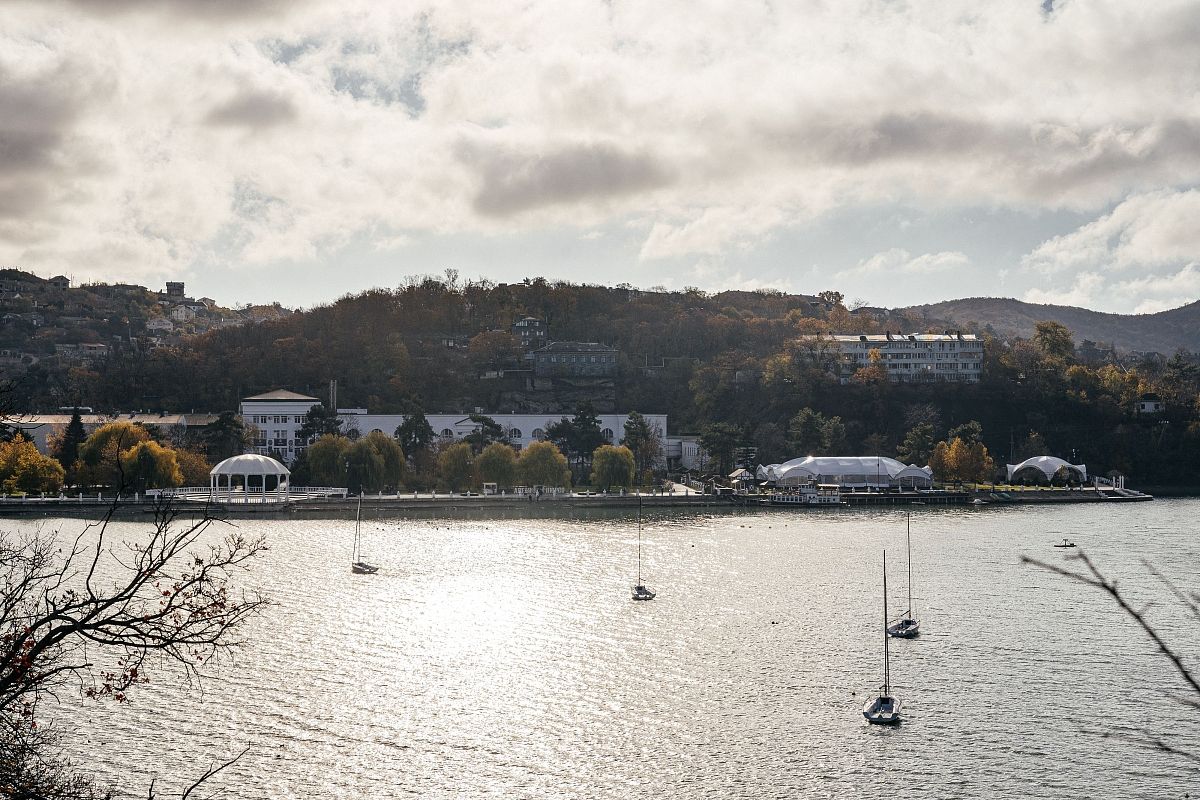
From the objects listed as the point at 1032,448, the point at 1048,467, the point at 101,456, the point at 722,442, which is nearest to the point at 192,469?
the point at 101,456

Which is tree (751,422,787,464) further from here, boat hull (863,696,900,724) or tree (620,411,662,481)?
boat hull (863,696,900,724)

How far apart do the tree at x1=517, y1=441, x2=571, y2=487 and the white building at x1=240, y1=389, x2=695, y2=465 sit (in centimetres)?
1263

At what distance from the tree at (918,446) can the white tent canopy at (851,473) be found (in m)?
4.59

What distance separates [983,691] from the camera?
32.5 metres

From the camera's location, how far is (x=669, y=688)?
33.4 metres

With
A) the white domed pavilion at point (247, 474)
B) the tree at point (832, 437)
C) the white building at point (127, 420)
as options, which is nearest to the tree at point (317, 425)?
the white building at point (127, 420)

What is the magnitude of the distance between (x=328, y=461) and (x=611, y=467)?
77.2ft

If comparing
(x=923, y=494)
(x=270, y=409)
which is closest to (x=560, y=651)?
(x=923, y=494)

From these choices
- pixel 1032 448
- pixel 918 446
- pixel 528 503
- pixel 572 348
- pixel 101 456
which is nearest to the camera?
pixel 101 456

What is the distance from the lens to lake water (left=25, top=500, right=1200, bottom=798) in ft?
85.3

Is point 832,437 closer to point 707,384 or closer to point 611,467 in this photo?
point 707,384

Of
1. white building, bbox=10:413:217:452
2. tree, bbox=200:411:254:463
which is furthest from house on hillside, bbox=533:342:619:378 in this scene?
tree, bbox=200:411:254:463

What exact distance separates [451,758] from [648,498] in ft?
213

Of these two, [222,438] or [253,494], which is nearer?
[253,494]
